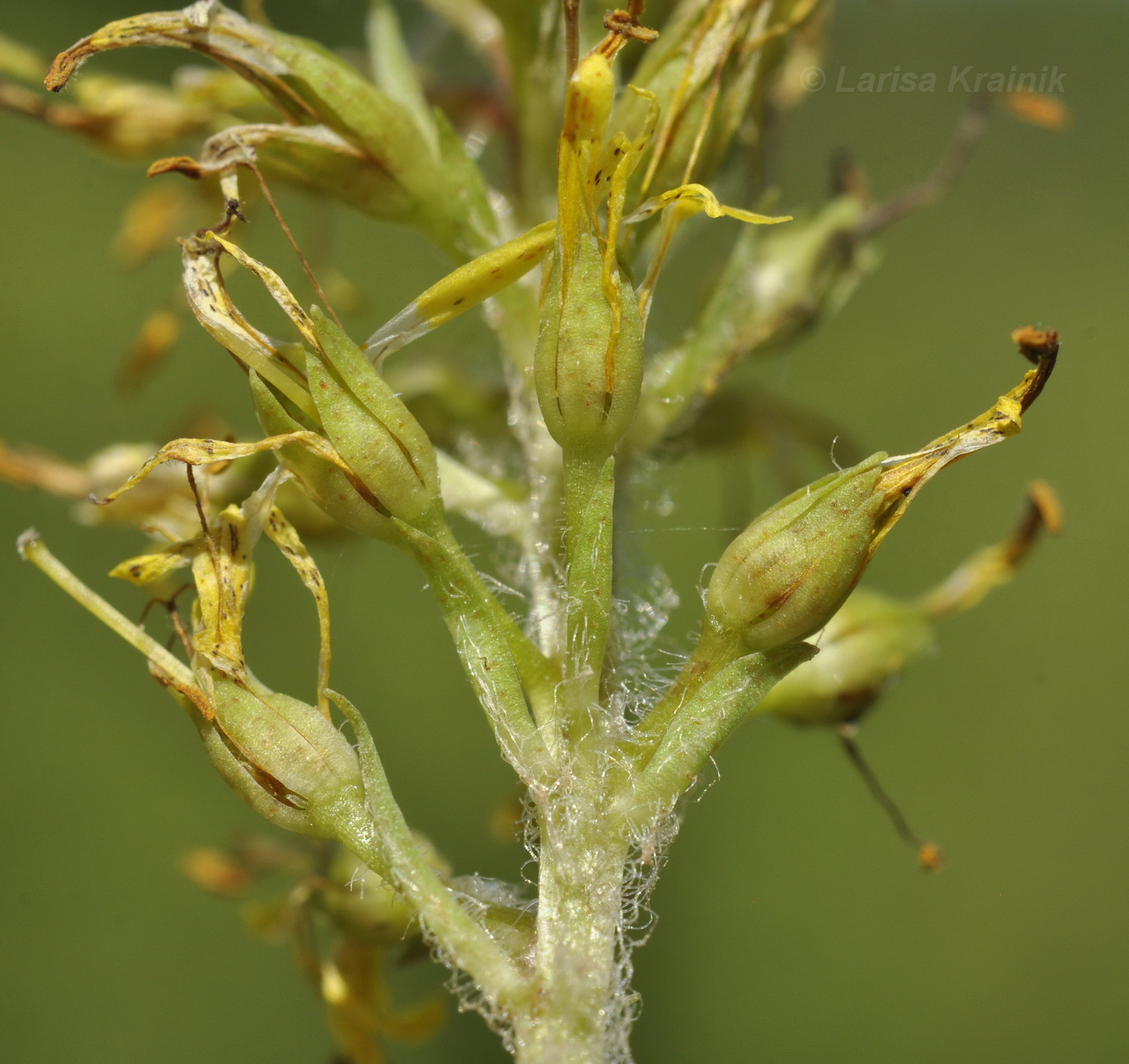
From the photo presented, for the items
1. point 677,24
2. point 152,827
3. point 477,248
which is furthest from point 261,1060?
point 677,24

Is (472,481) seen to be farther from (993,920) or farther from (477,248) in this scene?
(993,920)

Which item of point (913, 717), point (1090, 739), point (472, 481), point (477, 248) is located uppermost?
point (477, 248)

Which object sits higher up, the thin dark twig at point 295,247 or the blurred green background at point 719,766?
the thin dark twig at point 295,247

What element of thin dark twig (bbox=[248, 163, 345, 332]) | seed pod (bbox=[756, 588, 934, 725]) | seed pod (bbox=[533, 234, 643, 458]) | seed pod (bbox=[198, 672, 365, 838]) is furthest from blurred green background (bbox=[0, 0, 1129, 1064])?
seed pod (bbox=[198, 672, 365, 838])

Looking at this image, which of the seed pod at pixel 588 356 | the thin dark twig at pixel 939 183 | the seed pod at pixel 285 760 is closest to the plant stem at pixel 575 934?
the seed pod at pixel 285 760

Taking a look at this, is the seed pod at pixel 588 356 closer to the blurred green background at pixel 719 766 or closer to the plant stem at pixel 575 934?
the plant stem at pixel 575 934

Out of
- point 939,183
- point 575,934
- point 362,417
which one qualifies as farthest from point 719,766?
point 362,417

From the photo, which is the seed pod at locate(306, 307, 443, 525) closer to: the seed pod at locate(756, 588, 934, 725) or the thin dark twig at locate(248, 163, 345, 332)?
the thin dark twig at locate(248, 163, 345, 332)
